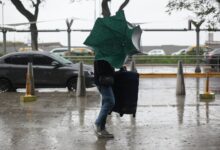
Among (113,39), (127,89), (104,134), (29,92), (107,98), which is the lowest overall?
(29,92)

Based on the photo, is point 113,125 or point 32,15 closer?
point 113,125

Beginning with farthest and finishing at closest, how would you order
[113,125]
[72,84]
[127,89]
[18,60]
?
[18,60]
[72,84]
[113,125]
[127,89]

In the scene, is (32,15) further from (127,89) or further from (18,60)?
(127,89)

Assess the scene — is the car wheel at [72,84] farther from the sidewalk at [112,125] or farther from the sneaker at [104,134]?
the sneaker at [104,134]

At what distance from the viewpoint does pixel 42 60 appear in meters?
17.3

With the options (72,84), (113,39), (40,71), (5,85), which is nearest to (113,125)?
(113,39)

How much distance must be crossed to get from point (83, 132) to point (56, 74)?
8125 mm

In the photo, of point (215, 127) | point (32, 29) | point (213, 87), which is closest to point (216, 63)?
point (213, 87)

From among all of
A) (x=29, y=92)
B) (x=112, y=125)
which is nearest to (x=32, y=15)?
(x=29, y=92)

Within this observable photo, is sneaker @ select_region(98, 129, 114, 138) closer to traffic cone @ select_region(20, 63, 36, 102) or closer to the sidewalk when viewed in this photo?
the sidewalk

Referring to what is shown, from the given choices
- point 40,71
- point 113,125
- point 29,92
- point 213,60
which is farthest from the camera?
point 213,60

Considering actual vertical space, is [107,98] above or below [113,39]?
below

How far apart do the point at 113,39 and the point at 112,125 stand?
1882mm

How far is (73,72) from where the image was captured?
16891 millimetres
